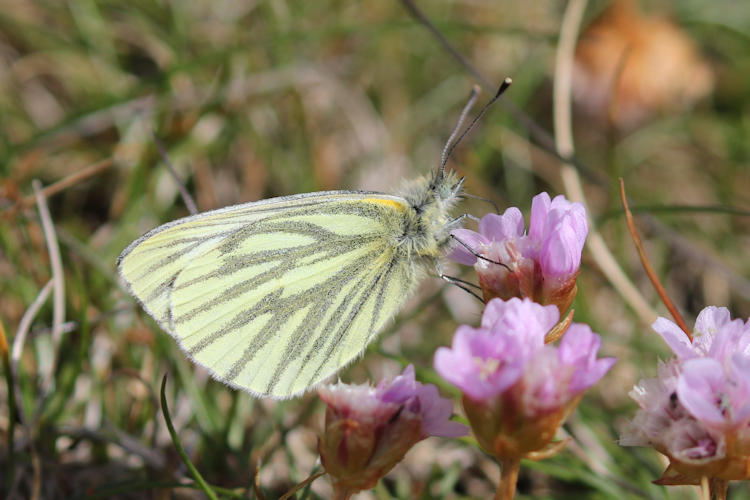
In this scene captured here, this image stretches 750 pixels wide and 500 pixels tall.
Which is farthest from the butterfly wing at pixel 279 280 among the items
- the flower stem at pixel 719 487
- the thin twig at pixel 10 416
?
the flower stem at pixel 719 487

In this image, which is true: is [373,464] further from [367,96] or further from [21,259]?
[367,96]

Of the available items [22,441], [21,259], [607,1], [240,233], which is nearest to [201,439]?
[22,441]

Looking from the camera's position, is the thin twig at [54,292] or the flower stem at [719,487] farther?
the thin twig at [54,292]

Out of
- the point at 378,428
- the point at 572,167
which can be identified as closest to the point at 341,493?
the point at 378,428

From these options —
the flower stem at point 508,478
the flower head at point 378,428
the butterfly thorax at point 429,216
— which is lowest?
the flower stem at point 508,478

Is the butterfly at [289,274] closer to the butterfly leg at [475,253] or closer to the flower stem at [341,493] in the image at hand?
the butterfly leg at [475,253]

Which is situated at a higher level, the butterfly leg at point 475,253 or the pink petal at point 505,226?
the pink petal at point 505,226

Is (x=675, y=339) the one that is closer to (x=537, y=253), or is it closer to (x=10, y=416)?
(x=537, y=253)

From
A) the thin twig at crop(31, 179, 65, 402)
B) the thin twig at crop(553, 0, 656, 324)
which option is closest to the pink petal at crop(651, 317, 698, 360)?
the thin twig at crop(553, 0, 656, 324)
